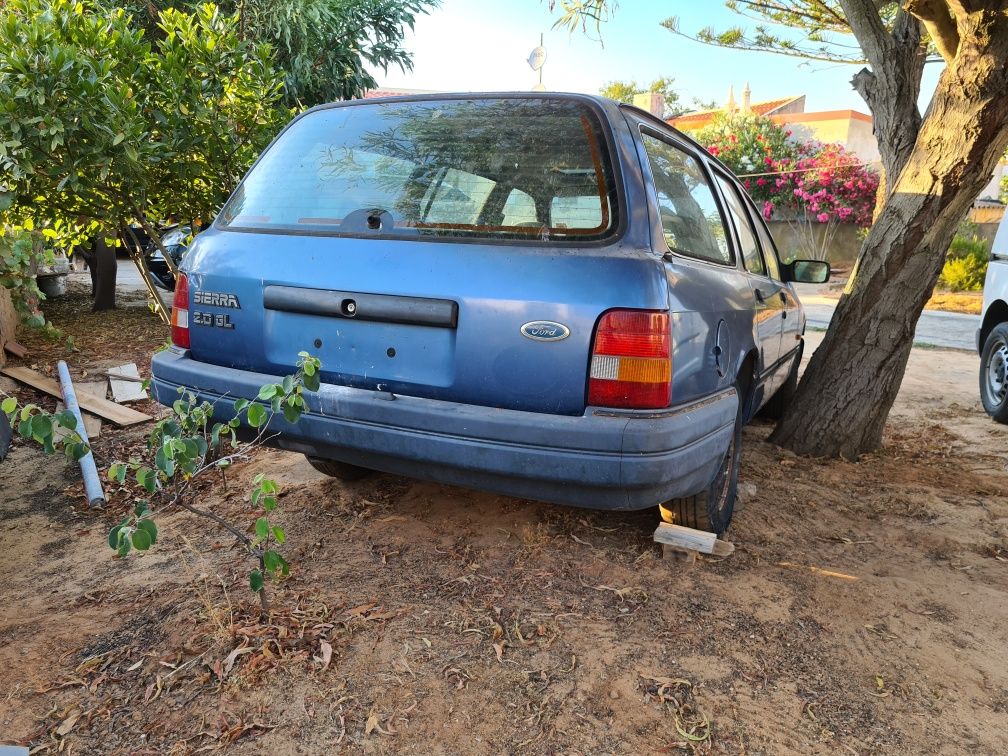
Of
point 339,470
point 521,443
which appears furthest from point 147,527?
point 339,470

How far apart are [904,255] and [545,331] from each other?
296cm

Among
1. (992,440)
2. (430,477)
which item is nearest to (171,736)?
(430,477)

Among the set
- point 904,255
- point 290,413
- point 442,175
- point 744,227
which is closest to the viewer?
point 290,413

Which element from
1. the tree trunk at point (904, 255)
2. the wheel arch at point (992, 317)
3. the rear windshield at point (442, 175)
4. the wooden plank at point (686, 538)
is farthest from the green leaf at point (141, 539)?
the wheel arch at point (992, 317)

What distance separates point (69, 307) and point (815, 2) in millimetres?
9890

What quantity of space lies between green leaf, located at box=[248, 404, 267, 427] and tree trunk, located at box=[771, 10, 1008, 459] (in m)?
3.52

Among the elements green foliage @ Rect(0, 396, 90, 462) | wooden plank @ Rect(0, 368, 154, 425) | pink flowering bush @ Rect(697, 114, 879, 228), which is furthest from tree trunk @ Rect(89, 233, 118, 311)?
pink flowering bush @ Rect(697, 114, 879, 228)

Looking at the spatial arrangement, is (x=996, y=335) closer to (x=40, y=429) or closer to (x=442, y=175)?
(x=442, y=175)

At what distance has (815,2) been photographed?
853cm

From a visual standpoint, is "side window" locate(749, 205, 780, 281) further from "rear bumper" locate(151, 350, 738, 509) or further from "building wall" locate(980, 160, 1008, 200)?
"building wall" locate(980, 160, 1008, 200)

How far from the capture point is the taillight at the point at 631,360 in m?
2.18

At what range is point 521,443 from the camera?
221 cm

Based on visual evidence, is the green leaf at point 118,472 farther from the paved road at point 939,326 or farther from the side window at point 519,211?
the paved road at point 939,326

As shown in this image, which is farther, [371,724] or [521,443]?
[521,443]
